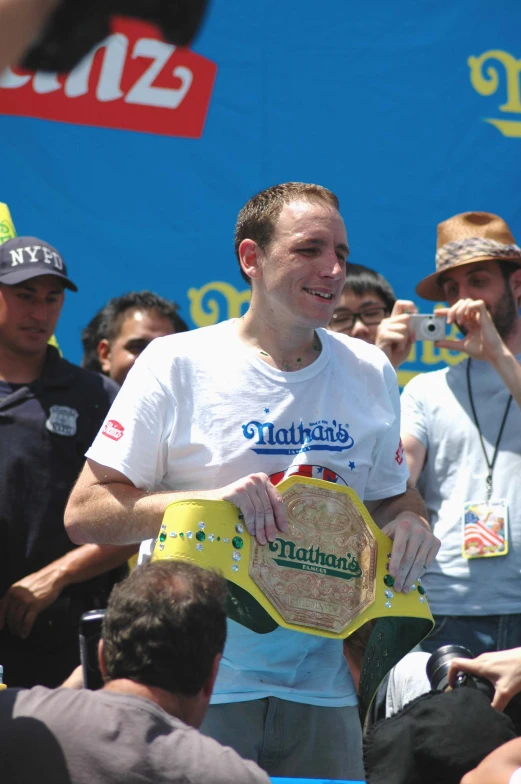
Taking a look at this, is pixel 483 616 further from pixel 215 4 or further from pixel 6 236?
pixel 215 4

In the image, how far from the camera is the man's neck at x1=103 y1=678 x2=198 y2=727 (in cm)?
172

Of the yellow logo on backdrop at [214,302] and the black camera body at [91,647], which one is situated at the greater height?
the yellow logo on backdrop at [214,302]

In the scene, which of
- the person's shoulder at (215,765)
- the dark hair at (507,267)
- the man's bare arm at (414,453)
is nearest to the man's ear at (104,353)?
the man's bare arm at (414,453)

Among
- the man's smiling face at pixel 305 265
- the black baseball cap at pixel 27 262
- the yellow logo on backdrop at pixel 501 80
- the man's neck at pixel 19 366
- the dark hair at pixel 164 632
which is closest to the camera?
the dark hair at pixel 164 632

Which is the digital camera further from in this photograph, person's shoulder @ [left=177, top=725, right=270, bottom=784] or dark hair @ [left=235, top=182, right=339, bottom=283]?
person's shoulder @ [left=177, top=725, right=270, bottom=784]

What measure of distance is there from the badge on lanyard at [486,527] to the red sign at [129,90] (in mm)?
2034

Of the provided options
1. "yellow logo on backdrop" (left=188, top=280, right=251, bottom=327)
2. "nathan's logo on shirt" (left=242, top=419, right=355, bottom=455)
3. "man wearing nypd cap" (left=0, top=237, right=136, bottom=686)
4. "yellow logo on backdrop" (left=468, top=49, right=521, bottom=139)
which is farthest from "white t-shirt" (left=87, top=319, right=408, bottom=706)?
"yellow logo on backdrop" (left=468, top=49, right=521, bottom=139)

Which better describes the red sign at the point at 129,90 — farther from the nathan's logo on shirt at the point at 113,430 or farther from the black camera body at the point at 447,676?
the black camera body at the point at 447,676

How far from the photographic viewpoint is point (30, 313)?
3.57 m

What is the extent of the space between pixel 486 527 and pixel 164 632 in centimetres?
191

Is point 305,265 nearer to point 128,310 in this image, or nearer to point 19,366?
point 19,366

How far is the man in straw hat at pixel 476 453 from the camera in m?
3.35

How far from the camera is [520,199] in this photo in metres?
4.86

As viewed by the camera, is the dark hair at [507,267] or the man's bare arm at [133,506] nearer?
the man's bare arm at [133,506]
